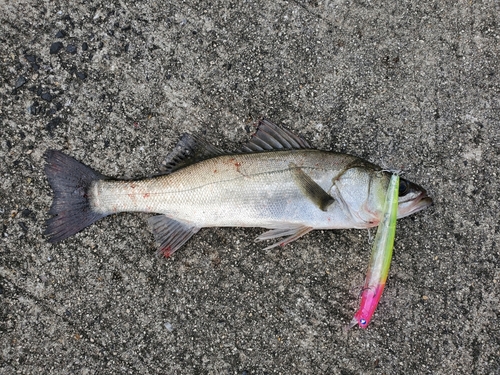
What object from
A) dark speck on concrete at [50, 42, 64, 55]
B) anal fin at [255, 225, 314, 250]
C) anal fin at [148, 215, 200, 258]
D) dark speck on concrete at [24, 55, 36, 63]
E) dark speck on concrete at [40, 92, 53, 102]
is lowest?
anal fin at [148, 215, 200, 258]

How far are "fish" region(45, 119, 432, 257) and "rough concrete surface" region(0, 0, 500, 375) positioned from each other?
0.17 metres

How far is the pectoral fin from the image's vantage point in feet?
10.8

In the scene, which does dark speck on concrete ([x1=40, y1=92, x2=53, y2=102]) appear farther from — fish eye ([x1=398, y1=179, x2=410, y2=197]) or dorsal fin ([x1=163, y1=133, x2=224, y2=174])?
fish eye ([x1=398, y1=179, x2=410, y2=197])

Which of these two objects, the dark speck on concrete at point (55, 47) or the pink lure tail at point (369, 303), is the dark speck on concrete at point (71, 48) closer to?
the dark speck on concrete at point (55, 47)

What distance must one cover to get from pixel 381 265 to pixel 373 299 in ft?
0.85

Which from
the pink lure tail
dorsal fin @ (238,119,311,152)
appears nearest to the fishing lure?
the pink lure tail

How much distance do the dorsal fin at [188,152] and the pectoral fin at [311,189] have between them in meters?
0.63

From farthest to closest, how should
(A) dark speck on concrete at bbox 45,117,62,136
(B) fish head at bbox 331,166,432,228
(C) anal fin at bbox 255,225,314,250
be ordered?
1. (A) dark speck on concrete at bbox 45,117,62,136
2. (C) anal fin at bbox 255,225,314,250
3. (B) fish head at bbox 331,166,432,228

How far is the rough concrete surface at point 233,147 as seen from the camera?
3580 millimetres

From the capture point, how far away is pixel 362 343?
357 centimetres

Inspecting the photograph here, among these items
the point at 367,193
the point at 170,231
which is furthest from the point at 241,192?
the point at 367,193

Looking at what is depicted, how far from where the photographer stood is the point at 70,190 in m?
3.50

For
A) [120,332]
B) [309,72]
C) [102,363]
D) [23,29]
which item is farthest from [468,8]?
[102,363]

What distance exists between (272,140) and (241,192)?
1.62 ft
